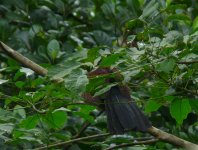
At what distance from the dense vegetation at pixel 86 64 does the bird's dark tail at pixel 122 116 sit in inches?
1.9

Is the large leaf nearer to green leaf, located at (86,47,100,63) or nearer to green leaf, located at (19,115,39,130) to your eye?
green leaf, located at (86,47,100,63)

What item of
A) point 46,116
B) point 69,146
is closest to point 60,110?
point 46,116

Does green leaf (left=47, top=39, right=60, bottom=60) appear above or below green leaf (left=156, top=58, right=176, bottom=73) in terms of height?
below

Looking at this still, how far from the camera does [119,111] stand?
164 cm

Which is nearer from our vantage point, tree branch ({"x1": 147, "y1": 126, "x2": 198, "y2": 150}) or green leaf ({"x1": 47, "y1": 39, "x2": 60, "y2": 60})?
tree branch ({"x1": 147, "y1": 126, "x2": 198, "y2": 150})

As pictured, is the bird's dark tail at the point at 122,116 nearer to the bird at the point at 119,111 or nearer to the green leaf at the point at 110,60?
the bird at the point at 119,111

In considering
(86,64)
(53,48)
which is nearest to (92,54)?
(86,64)

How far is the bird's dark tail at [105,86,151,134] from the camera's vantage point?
1586 millimetres

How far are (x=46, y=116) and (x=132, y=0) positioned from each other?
0.96m

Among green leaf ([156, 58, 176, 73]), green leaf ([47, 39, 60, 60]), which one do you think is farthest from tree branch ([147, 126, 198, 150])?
green leaf ([47, 39, 60, 60])

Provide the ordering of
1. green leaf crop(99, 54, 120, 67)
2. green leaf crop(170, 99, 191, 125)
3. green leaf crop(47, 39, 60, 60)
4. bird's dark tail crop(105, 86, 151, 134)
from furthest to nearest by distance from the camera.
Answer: green leaf crop(47, 39, 60, 60) → bird's dark tail crop(105, 86, 151, 134) → green leaf crop(170, 99, 191, 125) → green leaf crop(99, 54, 120, 67)

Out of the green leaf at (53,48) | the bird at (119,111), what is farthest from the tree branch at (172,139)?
the green leaf at (53,48)

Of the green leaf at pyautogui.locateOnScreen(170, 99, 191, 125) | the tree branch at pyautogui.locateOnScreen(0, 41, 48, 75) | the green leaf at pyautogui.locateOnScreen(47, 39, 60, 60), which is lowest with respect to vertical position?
the green leaf at pyautogui.locateOnScreen(170, 99, 191, 125)

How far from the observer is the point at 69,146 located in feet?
6.57
